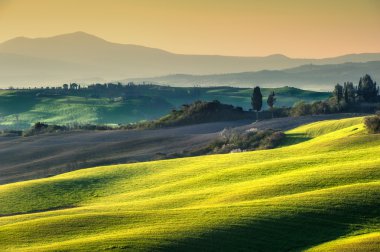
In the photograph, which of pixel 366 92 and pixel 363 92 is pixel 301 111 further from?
pixel 366 92

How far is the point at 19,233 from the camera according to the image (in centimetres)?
4772

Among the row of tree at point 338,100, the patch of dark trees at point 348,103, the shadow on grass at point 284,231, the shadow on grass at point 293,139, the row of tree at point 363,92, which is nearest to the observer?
the shadow on grass at point 284,231

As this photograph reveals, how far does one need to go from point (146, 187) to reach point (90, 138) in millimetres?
66231

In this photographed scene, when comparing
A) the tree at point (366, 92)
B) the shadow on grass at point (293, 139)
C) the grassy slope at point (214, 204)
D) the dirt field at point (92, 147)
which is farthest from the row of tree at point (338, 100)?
the grassy slope at point (214, 204)

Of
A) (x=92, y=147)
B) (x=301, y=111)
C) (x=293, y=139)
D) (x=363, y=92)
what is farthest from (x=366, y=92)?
(x=293, y=139)

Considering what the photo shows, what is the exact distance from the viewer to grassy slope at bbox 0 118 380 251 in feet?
146

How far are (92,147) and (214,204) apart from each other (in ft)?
226

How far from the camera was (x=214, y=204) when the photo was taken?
57.0 meters

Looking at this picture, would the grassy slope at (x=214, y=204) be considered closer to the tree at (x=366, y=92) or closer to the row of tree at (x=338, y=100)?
the row of tree at (x=338, y=100)

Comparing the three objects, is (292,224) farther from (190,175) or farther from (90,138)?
(90,138)

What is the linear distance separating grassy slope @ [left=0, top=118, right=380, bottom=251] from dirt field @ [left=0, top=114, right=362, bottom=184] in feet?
57.1

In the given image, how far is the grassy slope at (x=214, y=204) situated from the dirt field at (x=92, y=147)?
57.1ft

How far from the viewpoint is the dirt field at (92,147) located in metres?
106

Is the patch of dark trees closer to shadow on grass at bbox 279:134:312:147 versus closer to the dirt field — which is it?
the dirt field
